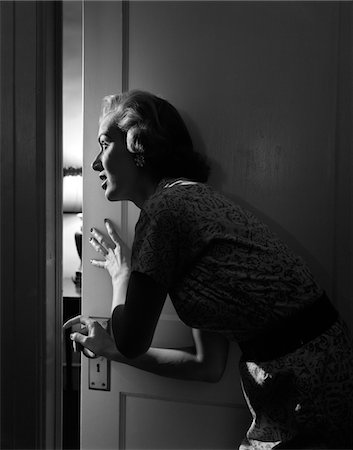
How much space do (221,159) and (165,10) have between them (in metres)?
0.43

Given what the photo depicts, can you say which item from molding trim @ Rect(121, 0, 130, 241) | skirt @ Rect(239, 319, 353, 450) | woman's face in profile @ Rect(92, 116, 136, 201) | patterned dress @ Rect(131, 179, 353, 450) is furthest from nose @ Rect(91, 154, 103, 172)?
skirt @ Rect(239, 319, 353, 450)

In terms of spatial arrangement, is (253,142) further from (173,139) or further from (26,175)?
(26,175)

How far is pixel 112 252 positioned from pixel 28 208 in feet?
0.94

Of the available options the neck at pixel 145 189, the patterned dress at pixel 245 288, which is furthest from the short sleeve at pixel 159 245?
the neck at pixel 145 189

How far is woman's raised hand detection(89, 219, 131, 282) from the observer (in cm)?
119

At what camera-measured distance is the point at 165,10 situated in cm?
120

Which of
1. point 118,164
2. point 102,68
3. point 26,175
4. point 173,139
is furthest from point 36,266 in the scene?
point 102,68

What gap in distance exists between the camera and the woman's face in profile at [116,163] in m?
1.09

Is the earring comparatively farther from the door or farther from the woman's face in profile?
the door

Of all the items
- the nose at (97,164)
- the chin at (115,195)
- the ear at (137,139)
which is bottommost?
the chin at (115,195)

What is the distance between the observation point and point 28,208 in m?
1.00

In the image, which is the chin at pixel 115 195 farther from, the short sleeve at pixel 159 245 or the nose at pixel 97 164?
the short sleeve at pixel 159 245

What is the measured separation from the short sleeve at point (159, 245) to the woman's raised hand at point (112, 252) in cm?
32

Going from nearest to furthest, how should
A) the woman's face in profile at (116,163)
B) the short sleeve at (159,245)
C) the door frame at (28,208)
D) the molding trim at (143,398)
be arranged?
1. the short sleeve at (159,245)
2. the door frame at (28,208)
3. the woman's face in profile at (116,163)
4. the molding trim at (143,398)
